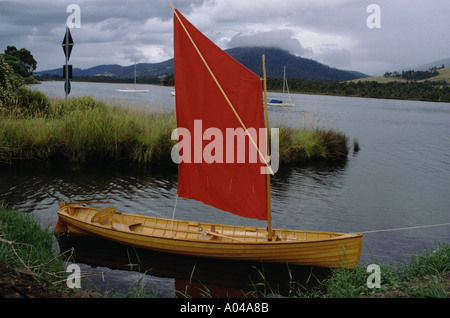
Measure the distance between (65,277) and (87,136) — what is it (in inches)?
470

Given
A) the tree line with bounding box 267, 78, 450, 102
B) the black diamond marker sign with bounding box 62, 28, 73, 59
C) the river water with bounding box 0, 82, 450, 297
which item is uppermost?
the tree line with bounding box 267, 78, 450, 102

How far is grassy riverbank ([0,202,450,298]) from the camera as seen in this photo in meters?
Result: 4.84

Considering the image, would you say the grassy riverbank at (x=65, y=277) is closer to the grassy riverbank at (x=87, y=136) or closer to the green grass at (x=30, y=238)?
the green grass at (x=30, y=238)

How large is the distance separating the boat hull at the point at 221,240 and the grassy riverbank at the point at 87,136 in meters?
7.29

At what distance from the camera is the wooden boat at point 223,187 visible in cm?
821

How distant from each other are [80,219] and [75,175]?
20.3 ft

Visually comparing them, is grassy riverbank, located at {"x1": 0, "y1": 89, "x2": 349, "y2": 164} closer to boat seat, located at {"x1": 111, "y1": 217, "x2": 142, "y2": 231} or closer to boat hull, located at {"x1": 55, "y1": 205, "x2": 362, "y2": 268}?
boat hull, located at {"x1": 55, "y1": 205, "x2": 362, "y2": 268}

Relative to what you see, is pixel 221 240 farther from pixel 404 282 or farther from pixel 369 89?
pixel 369 89

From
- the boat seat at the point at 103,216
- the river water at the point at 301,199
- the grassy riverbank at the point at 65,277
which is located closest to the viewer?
the grassy riverbank at the point at 65,277

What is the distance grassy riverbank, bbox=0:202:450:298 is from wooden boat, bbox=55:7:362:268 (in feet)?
2.76

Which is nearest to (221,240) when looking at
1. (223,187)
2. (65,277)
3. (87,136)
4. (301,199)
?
(223,187)

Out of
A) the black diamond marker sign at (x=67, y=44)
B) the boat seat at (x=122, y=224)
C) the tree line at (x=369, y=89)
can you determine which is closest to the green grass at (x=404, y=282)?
the boat seat at (x=122, y=224)

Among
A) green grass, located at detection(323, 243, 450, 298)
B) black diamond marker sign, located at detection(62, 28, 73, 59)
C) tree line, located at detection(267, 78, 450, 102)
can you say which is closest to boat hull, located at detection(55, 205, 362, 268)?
green grass, located at detection(323, 243, 450, 298)
